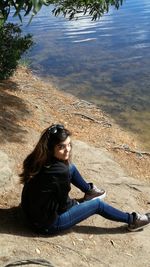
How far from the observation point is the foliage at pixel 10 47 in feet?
41.0

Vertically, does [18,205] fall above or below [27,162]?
below

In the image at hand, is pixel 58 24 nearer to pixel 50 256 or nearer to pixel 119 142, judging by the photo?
pixel 119 142

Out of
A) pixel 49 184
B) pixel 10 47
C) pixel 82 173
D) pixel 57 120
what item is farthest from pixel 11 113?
pixel 49 184

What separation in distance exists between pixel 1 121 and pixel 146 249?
15.2 ft

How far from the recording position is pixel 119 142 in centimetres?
1110

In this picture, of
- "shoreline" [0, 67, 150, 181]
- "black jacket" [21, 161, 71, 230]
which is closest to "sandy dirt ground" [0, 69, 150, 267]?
"shoreline" [0, 67, 150, 181]

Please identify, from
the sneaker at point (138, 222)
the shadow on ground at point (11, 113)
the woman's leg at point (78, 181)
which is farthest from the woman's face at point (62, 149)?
the shadow on ground at point (11, 113)

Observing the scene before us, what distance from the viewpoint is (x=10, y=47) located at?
12641 mm

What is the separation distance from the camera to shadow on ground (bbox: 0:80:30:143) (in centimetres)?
923

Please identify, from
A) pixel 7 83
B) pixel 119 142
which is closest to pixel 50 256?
pixel 119 142

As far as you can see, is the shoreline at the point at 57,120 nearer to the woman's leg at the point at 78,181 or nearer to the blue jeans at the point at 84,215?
the woman's leg at the point at 78,181

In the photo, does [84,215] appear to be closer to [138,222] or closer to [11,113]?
[138,222]

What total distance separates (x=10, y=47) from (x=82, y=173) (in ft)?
17.0

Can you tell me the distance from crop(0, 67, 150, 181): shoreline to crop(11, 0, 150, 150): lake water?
2.38 feet
